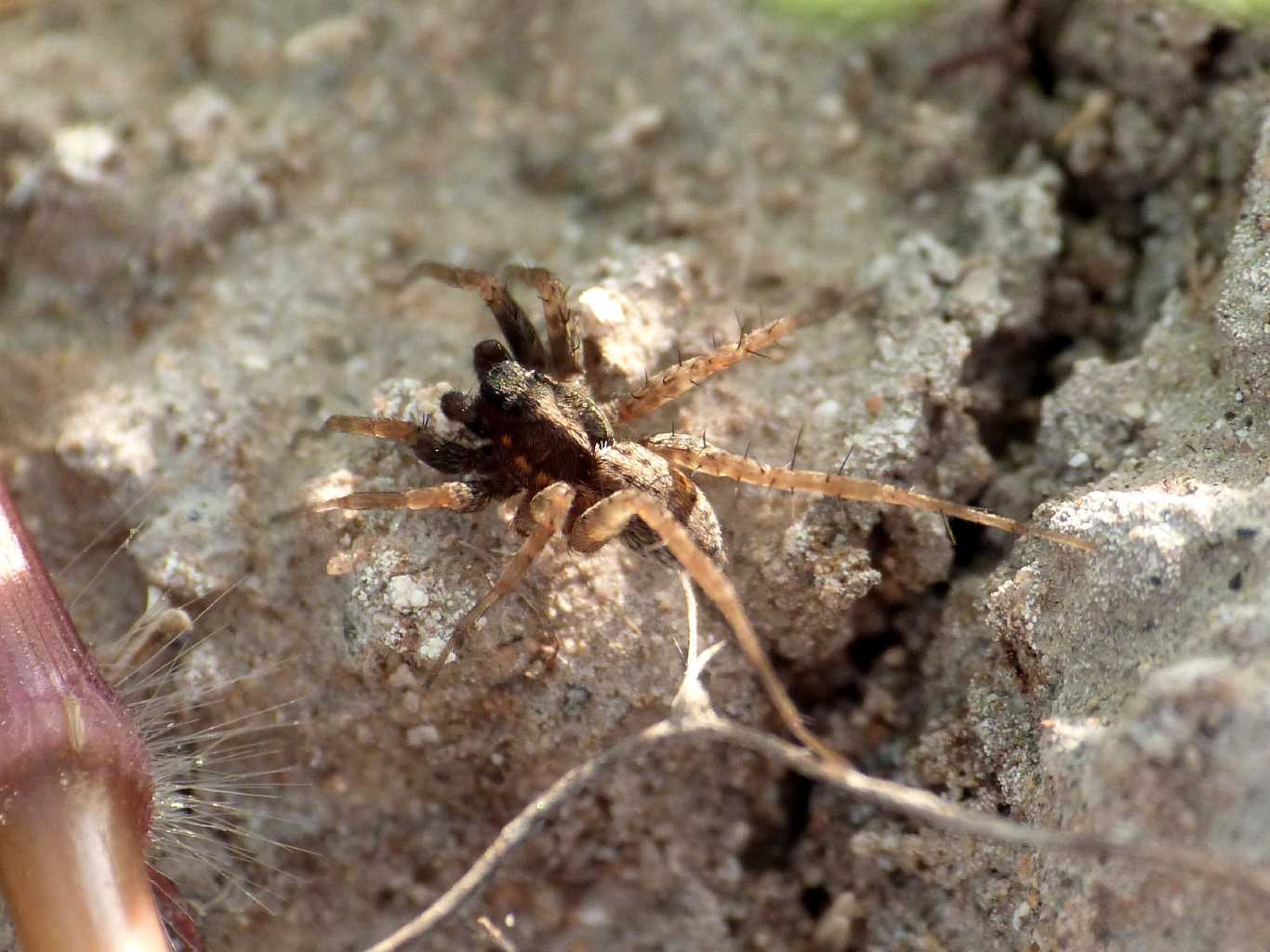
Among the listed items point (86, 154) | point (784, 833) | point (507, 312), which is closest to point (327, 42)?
point (86, 154)

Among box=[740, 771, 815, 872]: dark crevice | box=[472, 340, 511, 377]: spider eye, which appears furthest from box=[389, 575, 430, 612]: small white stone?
box=[740, 771, 815, 872]: dark crevice

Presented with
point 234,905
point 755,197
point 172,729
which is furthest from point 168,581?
point 755,197

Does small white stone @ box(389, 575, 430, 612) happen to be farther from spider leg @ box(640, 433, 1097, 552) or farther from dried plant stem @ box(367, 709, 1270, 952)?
spider leg @ box(640, 433, 1097, 552)

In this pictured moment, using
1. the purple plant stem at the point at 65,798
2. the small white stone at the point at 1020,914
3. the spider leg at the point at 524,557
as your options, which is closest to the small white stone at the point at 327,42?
the spider leg at the point at 524,557

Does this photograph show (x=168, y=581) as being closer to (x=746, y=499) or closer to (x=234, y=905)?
(x=234, y=905)

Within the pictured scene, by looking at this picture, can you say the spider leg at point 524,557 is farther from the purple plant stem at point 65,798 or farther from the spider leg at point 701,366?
the purple plant stem at point 65,798

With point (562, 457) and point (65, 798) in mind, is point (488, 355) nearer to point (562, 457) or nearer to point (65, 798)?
point (562, 457)

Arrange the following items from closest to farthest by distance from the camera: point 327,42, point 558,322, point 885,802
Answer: point 885,802, point 558,322, point 327,42
